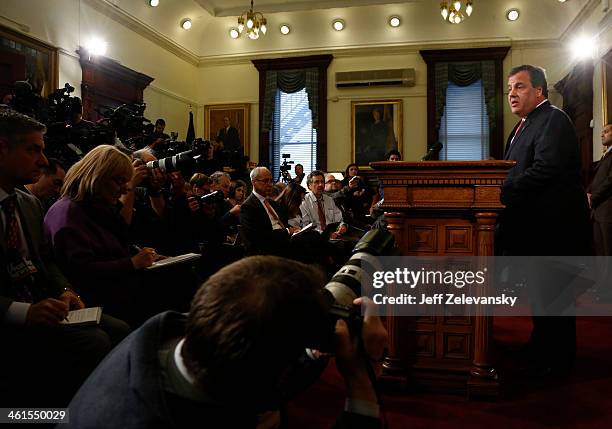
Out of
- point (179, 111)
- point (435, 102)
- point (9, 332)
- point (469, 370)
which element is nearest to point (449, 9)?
point (435, 102)

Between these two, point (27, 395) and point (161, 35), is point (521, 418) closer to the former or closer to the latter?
point (27, 395)

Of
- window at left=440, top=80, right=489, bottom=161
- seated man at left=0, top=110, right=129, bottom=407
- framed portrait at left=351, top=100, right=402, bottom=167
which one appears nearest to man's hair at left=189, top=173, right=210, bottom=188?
seated man at left=0, top=110, right=129, bottom=407

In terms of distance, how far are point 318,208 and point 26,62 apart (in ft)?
13.1

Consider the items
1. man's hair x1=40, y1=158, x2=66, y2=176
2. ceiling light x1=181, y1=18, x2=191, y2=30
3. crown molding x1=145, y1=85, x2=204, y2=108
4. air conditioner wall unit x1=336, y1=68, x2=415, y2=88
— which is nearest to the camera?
→ man's hair x1=40, y1=158, x2=66, y2=176

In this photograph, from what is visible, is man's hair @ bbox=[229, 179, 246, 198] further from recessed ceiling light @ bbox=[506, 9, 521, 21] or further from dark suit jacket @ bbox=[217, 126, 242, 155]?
recessed ceiling light @ bbox=[506, 9, 521, 21]

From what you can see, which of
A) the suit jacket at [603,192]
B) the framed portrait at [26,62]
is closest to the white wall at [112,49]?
the framed portrait at [26,62]

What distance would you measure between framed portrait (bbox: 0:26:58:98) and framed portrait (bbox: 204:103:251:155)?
405 centimetres

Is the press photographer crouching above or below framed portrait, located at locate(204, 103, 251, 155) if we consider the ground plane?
below

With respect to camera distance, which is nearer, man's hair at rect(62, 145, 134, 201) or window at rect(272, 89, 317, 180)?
man's hair at rect(62, 145, 134, 201)

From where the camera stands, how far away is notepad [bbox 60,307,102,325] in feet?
5.18

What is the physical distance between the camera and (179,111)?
9578 millimetres

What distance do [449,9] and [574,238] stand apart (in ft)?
20.4

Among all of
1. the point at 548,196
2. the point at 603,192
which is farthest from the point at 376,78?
the point at 548,196

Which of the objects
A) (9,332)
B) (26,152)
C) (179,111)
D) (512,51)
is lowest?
(9,332)
